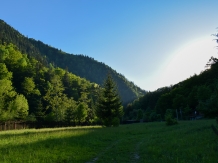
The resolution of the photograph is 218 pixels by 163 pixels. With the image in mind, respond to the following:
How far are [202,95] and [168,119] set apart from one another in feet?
77.1

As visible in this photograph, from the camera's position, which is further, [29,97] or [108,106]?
[29,97]

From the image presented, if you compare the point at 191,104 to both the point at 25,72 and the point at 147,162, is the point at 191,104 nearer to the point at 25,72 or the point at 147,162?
the point at 25,72

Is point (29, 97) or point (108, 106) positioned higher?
point (29, 97)

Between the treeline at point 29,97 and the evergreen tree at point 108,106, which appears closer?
the evergreen tree at point 108,106

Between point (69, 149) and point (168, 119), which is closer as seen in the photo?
point (69, 149)

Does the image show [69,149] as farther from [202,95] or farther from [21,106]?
[202,95]

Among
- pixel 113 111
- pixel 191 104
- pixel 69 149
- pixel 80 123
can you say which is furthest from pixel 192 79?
pixel 69 149

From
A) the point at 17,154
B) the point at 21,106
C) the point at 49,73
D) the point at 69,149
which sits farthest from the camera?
the point at 49,73

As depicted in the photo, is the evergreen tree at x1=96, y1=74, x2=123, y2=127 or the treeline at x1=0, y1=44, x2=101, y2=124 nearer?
the evergreen tree at x1=96, y1=74, x2=123, y2=127

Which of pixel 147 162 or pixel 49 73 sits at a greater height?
pixel 49 73

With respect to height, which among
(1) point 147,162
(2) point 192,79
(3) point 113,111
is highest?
(2) point 192,79

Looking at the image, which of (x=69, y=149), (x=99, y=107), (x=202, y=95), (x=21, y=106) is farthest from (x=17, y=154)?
(x=202, y=95)

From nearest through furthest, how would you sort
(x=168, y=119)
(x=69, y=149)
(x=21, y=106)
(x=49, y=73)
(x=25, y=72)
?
1. (x=69, y=149)
2. (x=168, y=119)
3. (x=21, y=106)
4. (x=25, y=72)
5. (x=49, y=73)

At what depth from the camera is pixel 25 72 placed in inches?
3457
